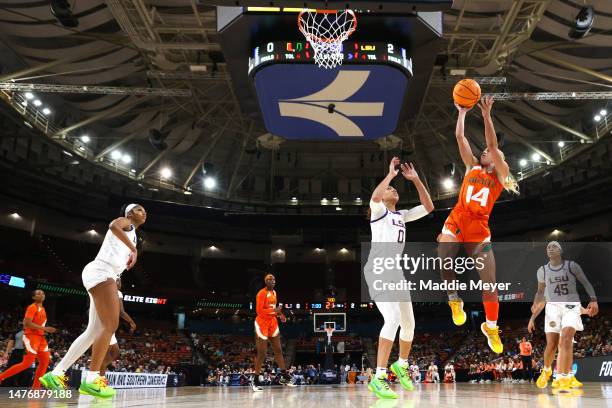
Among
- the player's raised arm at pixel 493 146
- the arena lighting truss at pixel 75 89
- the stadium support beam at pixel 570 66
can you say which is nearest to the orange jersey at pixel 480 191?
the player's raised arm at pixel 493 146

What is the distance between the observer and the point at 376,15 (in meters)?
10.9

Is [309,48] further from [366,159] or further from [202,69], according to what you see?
[366,159]

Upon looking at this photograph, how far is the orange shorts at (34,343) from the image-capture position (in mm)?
9977

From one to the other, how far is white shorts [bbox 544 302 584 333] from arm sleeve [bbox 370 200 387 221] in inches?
143

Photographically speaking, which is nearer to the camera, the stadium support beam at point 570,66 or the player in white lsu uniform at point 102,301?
the player in white lsu uniform at point 102,301

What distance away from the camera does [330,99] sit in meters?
13.3

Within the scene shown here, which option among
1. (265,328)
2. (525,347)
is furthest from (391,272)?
(525,347)

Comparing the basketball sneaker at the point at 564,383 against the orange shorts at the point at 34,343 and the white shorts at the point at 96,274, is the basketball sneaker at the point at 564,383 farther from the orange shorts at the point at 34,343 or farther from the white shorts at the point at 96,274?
the orange shorts at the point at 34,343

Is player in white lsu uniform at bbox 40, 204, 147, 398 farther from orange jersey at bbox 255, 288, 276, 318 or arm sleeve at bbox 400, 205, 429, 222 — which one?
orange jersey at bbox 255, 288, 276, 318

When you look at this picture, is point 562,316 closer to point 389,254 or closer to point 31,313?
point 389,254

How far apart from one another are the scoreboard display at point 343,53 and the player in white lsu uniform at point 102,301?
590 cm

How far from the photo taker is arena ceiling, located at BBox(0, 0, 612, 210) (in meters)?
16.6

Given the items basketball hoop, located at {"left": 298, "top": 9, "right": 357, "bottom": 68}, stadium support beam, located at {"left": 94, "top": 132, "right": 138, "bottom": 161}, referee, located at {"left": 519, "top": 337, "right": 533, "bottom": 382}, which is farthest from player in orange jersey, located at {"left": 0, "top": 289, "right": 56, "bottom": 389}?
referee, located at {"left": 519, "top": 337, "right": 533, "bottom": 382}

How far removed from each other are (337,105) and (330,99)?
385 millimetres
